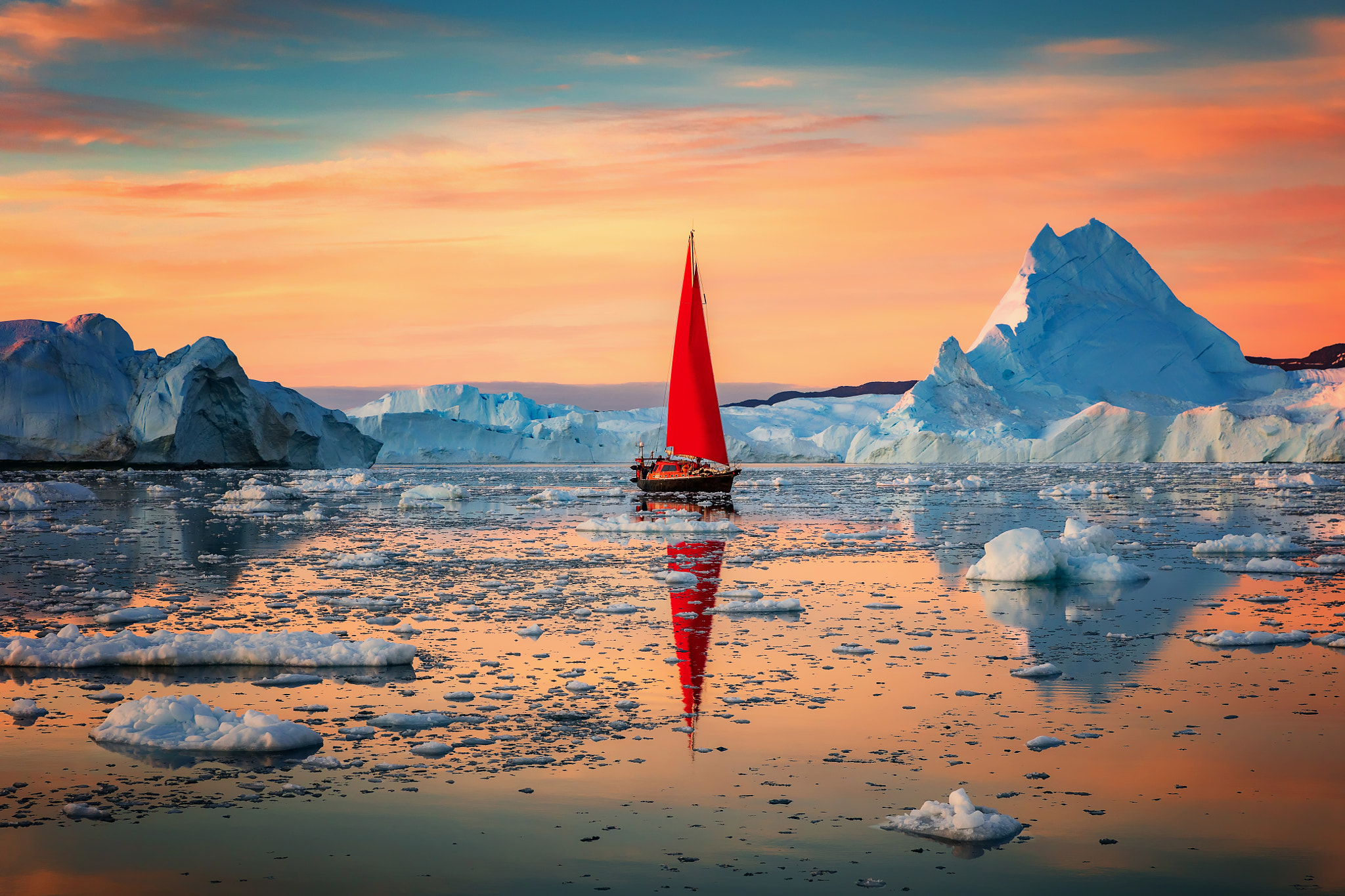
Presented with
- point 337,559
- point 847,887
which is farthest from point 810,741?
point 337,559

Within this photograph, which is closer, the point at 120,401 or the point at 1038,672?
the point at 1038,672

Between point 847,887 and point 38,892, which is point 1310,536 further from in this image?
point 38,892

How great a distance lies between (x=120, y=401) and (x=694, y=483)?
1501 inches

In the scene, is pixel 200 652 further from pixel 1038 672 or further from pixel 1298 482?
pixel 1298 482

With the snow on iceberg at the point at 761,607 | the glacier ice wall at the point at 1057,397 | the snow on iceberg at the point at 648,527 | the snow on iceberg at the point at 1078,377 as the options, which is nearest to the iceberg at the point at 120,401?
the snow on iceberg at the point at 648,527

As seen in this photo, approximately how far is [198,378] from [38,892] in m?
59.0

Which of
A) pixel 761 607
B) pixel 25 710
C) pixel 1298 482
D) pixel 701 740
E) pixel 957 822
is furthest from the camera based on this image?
pixel 1298 482

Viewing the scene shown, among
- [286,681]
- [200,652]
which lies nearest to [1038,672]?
[286,681]

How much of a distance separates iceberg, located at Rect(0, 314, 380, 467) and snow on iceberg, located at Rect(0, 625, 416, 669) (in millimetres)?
53899

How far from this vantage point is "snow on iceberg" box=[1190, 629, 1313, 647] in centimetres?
912

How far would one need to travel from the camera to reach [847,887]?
4.25 metres

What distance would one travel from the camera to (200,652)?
833 centimetres

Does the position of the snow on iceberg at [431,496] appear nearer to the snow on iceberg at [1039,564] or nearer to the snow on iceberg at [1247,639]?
the snow on iceberg at [1039,564]

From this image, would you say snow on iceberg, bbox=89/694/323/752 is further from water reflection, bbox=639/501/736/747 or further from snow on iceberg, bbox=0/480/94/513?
snow on iceberg, bbox=0/480/94/513
